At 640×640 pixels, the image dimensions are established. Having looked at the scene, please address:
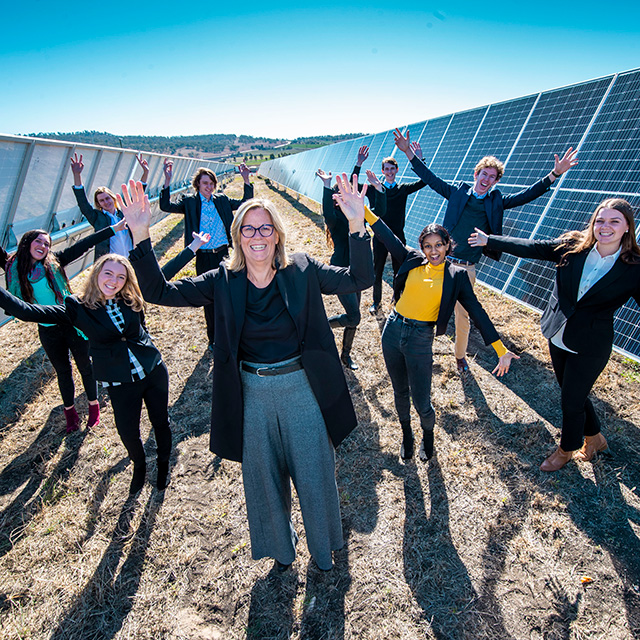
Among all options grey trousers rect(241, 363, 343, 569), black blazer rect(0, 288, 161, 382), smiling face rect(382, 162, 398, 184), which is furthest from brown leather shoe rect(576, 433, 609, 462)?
smiling face rect(382, 162, 398, 184)

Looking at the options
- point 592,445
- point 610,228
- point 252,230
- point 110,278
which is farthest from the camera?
point 592,445

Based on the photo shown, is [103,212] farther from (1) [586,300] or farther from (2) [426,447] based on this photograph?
(1) [586,300]

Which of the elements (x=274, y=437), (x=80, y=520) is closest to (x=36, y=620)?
(x=80, y=520)

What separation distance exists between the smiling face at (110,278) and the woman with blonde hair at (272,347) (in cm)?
103

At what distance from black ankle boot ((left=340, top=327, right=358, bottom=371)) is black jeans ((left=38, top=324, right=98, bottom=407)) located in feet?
9.91

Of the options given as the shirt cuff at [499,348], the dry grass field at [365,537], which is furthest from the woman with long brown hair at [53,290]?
the shirt cuff at [499,348]

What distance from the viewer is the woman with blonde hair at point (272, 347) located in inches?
81.2

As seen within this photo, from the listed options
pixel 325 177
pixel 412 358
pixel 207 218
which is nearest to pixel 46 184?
pixel 207 218

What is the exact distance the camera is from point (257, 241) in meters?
2.04

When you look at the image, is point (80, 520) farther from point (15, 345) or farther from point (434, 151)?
point (434, 151)

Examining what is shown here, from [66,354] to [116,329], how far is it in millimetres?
1535

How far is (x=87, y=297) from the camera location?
2.89 metres

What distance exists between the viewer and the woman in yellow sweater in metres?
3.04

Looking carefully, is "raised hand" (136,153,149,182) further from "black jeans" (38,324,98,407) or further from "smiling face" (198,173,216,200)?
"black jeans" (38,324,98,407)
